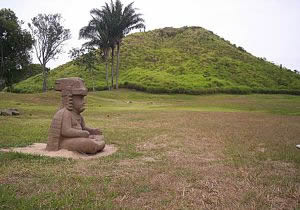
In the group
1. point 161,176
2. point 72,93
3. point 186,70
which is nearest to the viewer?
point 161,176

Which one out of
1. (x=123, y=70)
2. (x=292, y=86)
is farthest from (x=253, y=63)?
(x=123, y=70)

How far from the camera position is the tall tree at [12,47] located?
38.2m

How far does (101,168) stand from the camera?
717 cm

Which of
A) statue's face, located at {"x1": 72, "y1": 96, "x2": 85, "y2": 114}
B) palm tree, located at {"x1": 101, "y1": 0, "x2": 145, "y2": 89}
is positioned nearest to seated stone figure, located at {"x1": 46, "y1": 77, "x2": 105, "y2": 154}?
statue's face, located at {"x1": 72, "y1": 96, "x2": 85, "y2": 114}

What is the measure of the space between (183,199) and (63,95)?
5.17 m

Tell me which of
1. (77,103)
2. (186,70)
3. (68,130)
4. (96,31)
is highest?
(96,31)

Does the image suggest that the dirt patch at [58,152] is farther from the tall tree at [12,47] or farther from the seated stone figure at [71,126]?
the tall tree at [12,47]

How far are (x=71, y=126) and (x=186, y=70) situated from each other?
1746 inches

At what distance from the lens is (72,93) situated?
9.19 metres

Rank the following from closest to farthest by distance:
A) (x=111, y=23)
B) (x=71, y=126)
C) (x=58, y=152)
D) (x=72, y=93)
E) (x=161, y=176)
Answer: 1. (x=161, y=176)
2. (x=58, y=152)
3. (x=71, y=126)
4. (x=72, y=93)
5. (x=111, y=23)

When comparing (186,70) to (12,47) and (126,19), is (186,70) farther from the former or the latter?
(12,47)

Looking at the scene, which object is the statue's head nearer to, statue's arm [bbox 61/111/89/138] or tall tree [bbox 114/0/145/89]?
statue's arm [bbox 61/111/89/138]

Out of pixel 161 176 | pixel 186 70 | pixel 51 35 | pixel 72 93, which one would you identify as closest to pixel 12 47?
pixel 51 35

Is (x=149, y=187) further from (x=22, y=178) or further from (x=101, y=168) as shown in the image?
(x=22, y=178)
